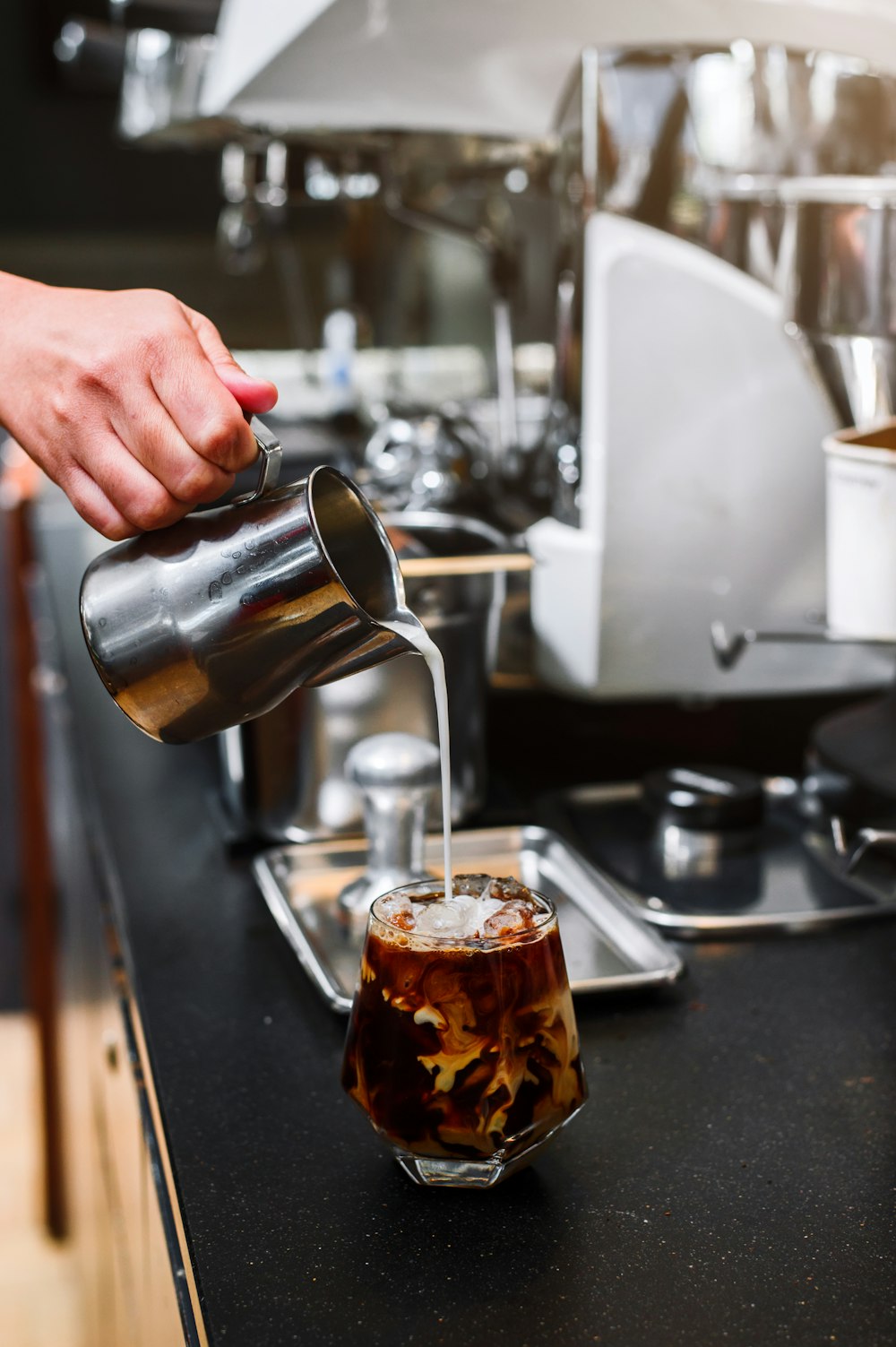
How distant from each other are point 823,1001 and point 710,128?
1.97 feet

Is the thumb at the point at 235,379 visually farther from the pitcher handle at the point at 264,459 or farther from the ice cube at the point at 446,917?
the ice cube at the point at 446,917

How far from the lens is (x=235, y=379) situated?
59 cm

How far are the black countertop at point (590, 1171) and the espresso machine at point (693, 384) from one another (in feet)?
0.48

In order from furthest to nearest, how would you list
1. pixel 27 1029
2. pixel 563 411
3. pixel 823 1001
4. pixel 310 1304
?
1. pixel 27 1029
2. pixel 563 411
3. pixel 823 1001
4. pixel 310 1304

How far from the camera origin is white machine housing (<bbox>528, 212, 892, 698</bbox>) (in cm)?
96

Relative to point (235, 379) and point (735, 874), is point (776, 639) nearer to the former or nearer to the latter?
point (735, 874)

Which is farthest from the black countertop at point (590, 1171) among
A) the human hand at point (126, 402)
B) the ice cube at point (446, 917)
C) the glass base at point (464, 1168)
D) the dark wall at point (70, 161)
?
the dark wall at point (70, 161)

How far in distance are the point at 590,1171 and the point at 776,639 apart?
364 millimetres

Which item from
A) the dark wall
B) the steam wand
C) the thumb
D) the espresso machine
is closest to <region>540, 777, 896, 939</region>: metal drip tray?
the espresso machine

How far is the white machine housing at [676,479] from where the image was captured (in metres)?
0.96

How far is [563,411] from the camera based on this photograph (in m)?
1.02

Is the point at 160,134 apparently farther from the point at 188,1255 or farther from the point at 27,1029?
the point at 188,1255

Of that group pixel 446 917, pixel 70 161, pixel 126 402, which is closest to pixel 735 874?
pixel 446 917

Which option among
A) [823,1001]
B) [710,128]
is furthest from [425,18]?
[823,1001]
